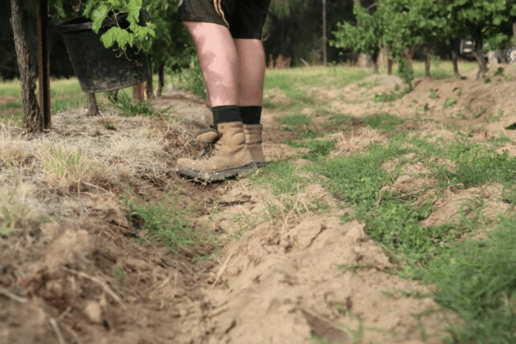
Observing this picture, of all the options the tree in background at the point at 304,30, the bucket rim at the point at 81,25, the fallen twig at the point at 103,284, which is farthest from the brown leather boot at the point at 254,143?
the tree in background at the point at 304,30

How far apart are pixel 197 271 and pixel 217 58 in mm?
1269

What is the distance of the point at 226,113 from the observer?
269 centimetres

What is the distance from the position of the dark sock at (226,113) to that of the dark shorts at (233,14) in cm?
44

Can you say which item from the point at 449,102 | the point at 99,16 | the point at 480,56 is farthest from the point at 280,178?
the point at 480,56

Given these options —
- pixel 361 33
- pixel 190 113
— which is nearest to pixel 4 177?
pixel 190 113

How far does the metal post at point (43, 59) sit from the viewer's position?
3.01 metres

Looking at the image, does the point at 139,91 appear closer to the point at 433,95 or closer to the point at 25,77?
the point at 25,77

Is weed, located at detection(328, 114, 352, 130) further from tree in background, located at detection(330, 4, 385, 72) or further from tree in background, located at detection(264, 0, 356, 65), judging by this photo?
tree in background, located at detection(264, 0, 356, 65)

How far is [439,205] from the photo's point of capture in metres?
2.06

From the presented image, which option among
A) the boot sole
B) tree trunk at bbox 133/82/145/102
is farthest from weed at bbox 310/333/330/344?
tree trunk at bbox 133/82/145/102

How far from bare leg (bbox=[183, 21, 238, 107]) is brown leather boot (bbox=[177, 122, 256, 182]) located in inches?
6.7

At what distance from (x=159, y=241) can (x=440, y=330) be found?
108cm

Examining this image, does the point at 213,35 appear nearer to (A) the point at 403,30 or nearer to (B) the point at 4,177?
(B) the point at 4,177

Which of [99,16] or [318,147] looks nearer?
[99,16]
